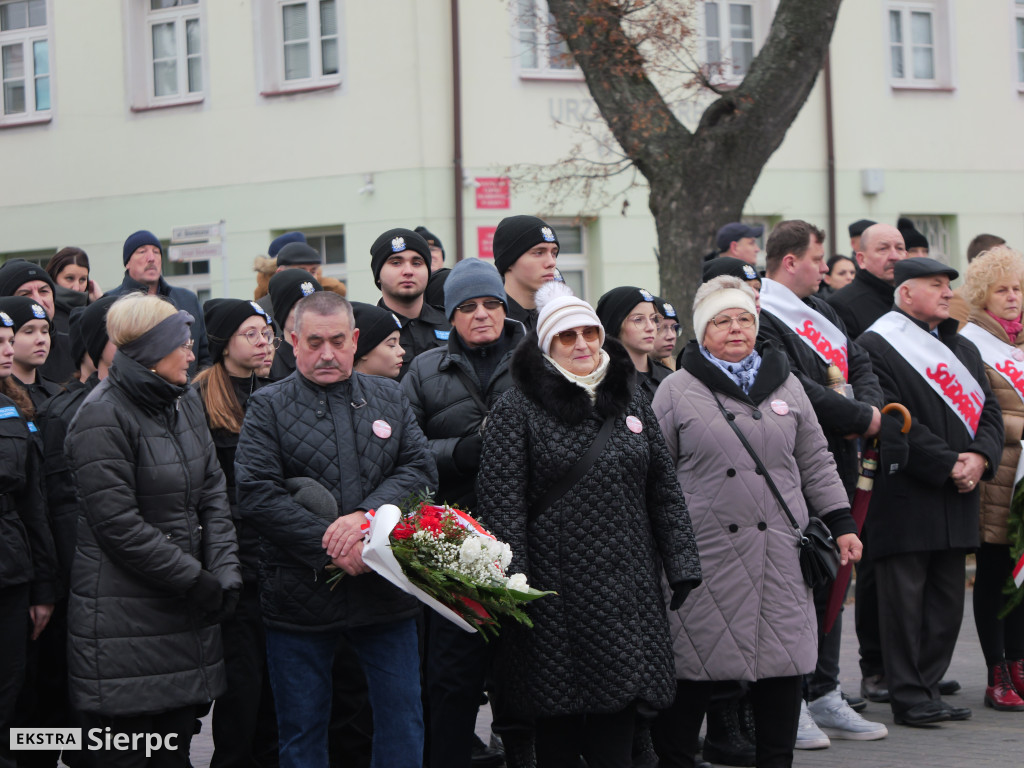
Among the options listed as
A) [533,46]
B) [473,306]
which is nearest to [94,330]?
[473,306]

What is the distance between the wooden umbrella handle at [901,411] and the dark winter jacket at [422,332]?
2292mm

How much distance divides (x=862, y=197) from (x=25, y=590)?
1627cm

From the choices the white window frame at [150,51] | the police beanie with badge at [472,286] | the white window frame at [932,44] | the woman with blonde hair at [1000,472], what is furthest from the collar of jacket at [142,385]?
the white window frame at [932,44]

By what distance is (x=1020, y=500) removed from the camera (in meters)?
7.97

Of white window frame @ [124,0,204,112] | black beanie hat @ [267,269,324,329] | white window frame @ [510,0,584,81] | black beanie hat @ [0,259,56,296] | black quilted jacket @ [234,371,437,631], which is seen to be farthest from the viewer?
white window frame @ [124,0,204,112]

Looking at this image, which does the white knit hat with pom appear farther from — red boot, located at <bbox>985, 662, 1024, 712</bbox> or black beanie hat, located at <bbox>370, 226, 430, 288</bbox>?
red boot, located at <bbox>985, 662, 1024, 712</bbox>

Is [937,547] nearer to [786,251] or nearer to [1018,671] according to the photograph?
[1018,671]

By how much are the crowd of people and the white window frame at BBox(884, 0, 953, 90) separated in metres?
14.0

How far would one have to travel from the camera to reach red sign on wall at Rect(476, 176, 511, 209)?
17875 mm

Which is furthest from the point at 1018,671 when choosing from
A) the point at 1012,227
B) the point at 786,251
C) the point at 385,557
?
the point at 1012,227

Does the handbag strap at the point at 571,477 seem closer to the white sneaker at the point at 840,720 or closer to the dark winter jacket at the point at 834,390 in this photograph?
the dark winter jacket at the point at 834,390

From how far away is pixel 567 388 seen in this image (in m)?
5.53

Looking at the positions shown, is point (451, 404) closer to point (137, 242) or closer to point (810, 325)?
point (810, 325)

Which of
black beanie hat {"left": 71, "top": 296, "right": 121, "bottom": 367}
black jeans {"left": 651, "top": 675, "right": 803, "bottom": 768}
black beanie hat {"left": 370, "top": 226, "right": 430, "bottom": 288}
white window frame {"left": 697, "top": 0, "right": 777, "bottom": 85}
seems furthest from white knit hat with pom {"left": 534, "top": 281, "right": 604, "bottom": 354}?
white window frame {"left": 697, "top": 0, "right": 777, "bottom": 85}
